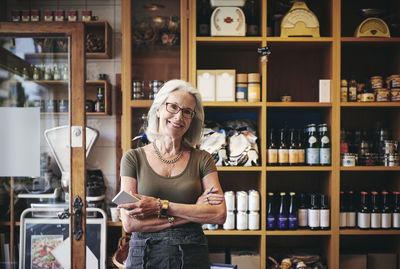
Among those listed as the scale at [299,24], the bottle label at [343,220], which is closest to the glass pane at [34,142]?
the scale at [299,24]

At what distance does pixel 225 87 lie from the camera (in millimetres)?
2324

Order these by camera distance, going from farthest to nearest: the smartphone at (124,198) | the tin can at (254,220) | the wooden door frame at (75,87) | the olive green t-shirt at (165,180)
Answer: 1. the tin can at (254,220)
2. the wooden door frame at (75,87)
3. the olive green t-shirt at (165,180)
4. the smartphone at (124,198)

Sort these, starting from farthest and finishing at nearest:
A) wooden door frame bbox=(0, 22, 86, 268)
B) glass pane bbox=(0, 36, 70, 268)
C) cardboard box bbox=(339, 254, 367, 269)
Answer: cardboard box bbox=(339, 254, 367, 269) < glass pane bbox=(0, 36, 70, 268) < wooden door frame bbox=(0, 22, 86, 268)

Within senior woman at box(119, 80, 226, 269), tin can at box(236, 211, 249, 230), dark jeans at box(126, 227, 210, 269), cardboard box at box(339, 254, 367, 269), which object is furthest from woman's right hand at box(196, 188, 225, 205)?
cardboard box at box(339, 254, 367, 269)

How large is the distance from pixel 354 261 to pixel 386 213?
1.46 feet

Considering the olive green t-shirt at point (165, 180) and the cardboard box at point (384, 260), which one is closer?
the olive green t-shirt at point (165, 180)

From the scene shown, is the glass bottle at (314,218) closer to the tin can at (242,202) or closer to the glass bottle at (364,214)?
the glass bottle at (364,214)

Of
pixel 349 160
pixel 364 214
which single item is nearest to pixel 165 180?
pixel 349 160

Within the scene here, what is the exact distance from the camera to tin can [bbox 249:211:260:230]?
7.52 feet

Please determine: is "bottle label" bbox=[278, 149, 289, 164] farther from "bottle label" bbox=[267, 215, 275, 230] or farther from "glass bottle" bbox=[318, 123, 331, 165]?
"bottle label" bbox=[267, 215, 275, 230]

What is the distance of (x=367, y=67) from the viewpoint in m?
2.70

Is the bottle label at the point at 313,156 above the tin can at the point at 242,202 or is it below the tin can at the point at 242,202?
above

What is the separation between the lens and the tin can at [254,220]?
2293 millimetres

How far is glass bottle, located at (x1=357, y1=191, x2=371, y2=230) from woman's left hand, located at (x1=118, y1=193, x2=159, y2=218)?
1.79 meters
